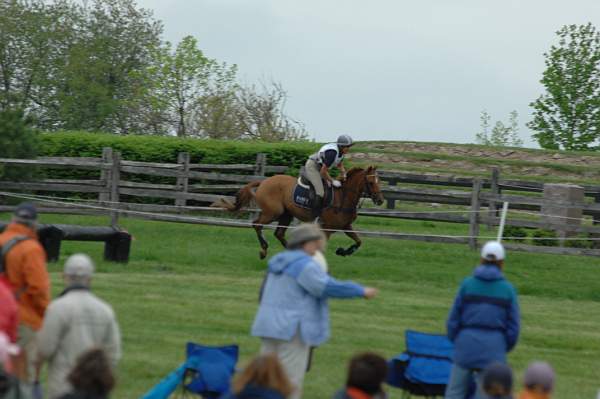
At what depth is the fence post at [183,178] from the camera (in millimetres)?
29303

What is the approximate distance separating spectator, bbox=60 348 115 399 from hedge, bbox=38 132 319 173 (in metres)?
23.8

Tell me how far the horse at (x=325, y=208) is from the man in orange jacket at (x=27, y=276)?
45.1 feet

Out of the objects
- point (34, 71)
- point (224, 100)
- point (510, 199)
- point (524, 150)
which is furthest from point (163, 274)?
point (34, 71)

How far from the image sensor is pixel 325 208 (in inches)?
942

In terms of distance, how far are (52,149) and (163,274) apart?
11.4 m

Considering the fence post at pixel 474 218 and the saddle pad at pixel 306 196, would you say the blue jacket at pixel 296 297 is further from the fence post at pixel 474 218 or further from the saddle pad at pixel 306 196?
the fence post at pixel 474 218

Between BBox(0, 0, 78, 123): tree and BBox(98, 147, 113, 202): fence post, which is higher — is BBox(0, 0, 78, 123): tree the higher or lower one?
the higher one

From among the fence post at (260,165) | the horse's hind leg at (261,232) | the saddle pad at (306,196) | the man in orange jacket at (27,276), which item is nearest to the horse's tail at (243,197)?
the horse's hind leg at (261,232)

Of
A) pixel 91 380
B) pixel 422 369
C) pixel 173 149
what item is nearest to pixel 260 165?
pixel 173 149

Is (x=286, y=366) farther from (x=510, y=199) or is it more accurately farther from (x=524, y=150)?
(x=524, y=150)

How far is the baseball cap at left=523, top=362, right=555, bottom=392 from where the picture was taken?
8213 millimetres

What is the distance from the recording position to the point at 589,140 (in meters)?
48.4

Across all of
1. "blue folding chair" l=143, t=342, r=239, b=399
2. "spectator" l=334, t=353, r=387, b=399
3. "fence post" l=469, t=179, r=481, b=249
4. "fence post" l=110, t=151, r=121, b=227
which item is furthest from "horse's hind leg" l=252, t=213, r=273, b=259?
"spectator" l=334, t=353, r=387, b=399

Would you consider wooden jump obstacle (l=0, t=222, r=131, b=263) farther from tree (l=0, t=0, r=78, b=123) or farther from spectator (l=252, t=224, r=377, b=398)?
tree (l=0, t=0, r=78, b=123)
